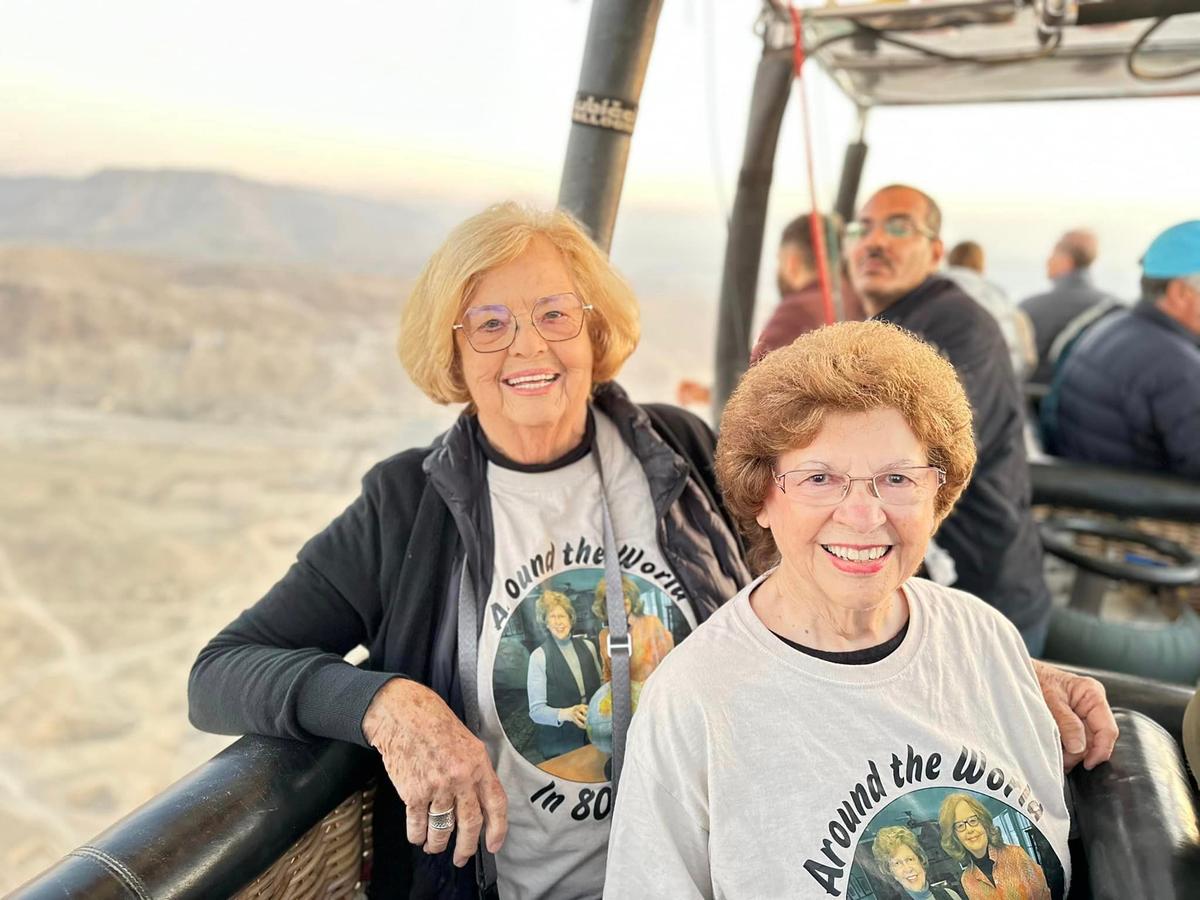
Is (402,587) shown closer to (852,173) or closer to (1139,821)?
(1139,821)

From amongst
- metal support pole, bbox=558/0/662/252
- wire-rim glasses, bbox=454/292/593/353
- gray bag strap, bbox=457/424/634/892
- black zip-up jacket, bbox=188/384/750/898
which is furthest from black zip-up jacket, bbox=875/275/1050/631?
gray bag strap, bbox=457/424/634/892

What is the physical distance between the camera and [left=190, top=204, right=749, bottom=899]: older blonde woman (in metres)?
1.34

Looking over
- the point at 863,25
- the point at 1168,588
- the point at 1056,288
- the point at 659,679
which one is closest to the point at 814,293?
the point at 863,25

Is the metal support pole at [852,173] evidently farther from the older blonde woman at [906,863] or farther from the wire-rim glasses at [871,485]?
the older blonde woman at [906,863]

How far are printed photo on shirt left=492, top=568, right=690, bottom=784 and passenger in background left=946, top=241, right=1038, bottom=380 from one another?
1629 mm

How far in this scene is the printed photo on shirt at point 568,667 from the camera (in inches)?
54.0

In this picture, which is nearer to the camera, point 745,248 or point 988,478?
point 988,478

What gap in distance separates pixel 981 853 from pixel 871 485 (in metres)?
0.44

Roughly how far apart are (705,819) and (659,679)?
0.16m

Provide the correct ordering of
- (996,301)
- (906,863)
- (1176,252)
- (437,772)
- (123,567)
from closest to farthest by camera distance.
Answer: (906,863)
(437,772)
(1176,252)
(996,301)
(123,567)

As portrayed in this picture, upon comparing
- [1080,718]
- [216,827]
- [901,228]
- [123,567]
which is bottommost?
[123,567]

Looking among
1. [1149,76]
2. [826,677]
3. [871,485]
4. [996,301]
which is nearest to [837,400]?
[871,485]

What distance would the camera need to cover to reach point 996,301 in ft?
11.0

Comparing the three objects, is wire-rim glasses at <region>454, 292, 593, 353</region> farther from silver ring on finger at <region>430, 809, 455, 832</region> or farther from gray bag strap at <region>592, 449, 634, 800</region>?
silver ring on finger at <region>430, 809, 455, 832</region>
